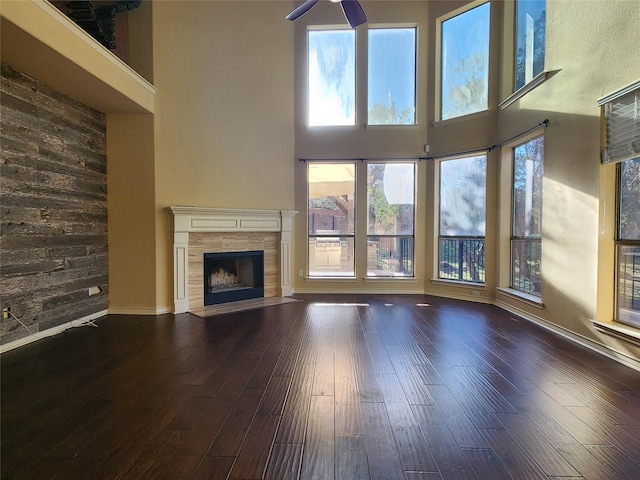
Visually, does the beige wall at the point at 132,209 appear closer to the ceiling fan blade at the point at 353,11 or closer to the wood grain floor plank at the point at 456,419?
the ceiling fan blade at the point at 353,11

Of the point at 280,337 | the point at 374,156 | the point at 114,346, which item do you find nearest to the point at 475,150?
the point at 374,156

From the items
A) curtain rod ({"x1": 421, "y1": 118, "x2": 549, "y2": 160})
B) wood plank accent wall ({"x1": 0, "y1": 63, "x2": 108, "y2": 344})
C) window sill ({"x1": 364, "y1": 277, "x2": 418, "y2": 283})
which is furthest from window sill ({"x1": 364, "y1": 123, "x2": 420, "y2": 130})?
Result: wood plank accent wall ({"x1": 0, "y1": 63, "x2": 108, "y2": 344})

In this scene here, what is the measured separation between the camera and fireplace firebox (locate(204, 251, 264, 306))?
15.8ft

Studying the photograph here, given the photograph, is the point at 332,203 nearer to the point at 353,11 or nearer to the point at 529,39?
the point at 353,11

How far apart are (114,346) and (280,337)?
5.41 feet

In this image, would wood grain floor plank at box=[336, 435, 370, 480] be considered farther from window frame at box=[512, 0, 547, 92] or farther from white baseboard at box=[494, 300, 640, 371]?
window frame at box=[512, 0, 547, 92]

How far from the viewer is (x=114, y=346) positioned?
312cm

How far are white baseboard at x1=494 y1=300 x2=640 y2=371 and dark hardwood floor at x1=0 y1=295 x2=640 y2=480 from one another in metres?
0.09

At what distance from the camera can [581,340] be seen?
3.21m

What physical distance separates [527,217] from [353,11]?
137 inches

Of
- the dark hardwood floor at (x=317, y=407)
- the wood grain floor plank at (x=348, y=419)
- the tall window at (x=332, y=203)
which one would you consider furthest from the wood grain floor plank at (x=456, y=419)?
the tall window at (x=332, y=203)

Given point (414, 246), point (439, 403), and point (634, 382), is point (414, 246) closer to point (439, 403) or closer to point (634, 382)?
point (634, 382)

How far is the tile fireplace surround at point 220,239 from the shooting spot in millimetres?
4371

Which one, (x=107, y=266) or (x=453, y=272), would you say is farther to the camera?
Answer: (x=453, y=272)
